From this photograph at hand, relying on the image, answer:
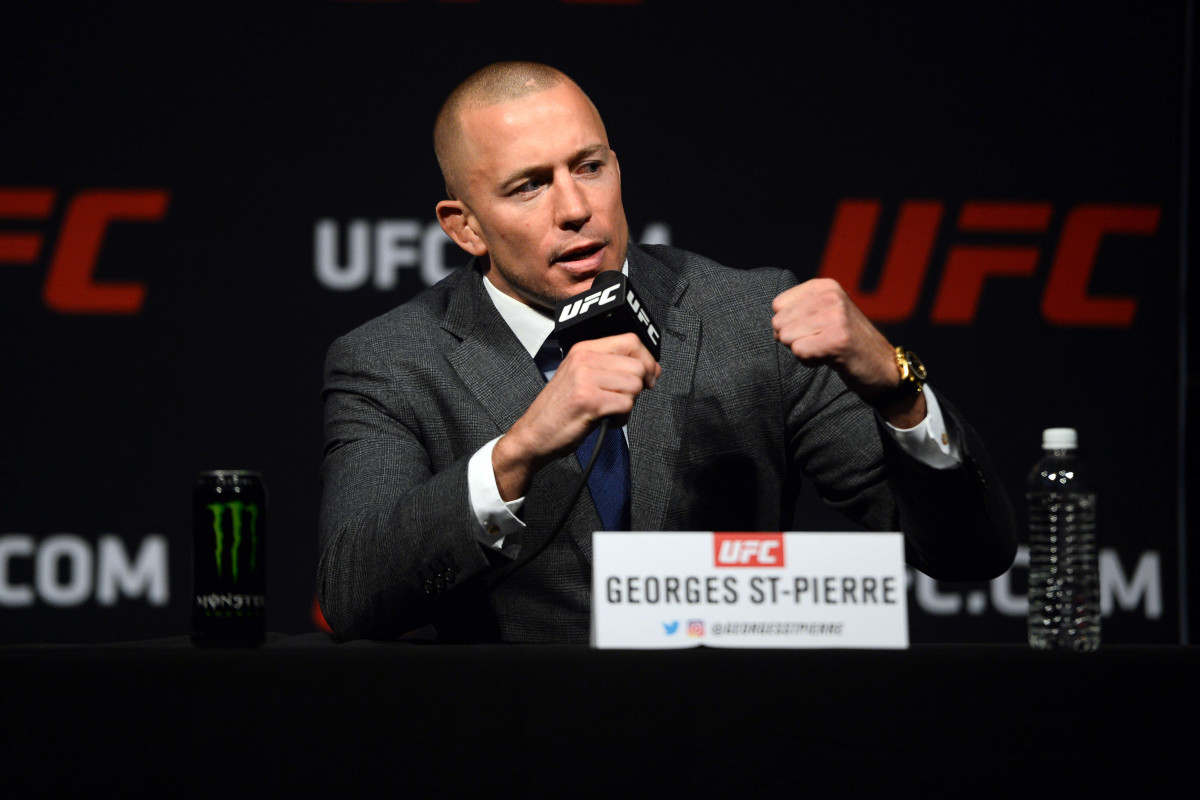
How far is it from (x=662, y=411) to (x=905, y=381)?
1.56 feet

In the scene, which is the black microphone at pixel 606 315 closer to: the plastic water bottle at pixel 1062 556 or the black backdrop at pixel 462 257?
the plastic water bottle at pixel 1062 556

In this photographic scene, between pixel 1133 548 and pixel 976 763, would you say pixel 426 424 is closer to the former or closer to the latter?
pixel 976 763

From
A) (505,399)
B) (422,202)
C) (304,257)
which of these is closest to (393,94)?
(422,202)

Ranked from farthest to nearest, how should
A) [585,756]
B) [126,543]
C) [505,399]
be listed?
1. [126,543]
2. [505,399]
3. [585,756]

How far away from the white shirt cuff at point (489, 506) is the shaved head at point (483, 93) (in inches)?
29.1

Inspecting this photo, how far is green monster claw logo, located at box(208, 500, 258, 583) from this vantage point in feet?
3.97

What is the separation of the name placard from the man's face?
81 cm

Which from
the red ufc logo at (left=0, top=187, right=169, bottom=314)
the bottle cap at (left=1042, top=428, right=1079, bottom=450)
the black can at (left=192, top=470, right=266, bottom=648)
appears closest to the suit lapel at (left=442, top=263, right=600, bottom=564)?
the black can at (left=192, top=470, right=266, bottom=648)

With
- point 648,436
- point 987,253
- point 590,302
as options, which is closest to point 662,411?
point 648,436

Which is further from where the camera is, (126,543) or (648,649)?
(126,543)

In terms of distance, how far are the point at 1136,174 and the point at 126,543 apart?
247 centimetres

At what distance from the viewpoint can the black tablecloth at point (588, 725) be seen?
1.00m

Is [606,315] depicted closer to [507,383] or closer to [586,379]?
[586,379]

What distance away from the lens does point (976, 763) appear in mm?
1004
